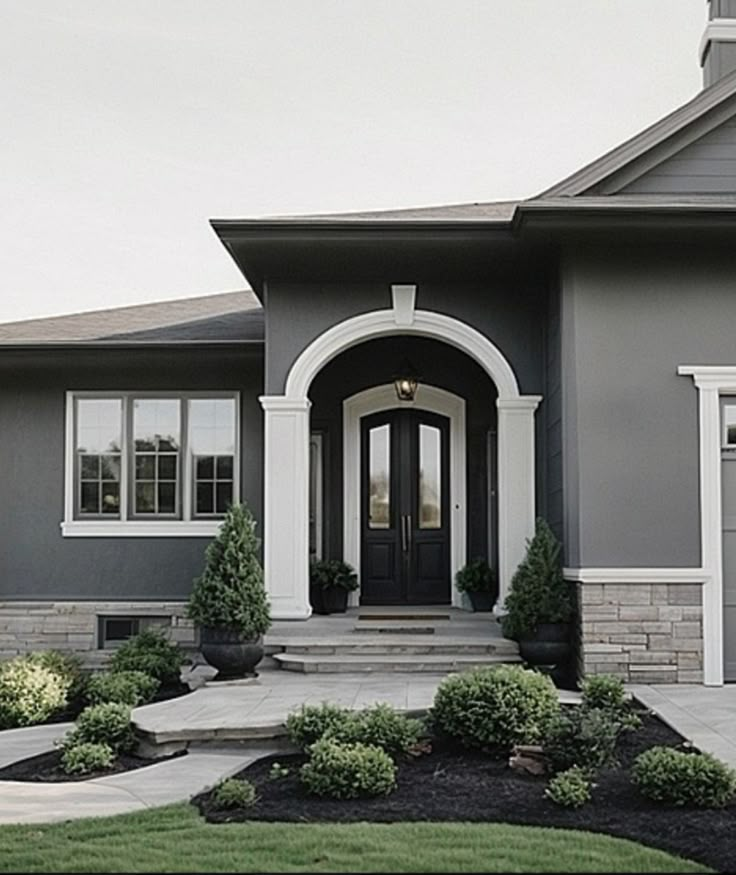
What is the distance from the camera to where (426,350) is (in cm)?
1406

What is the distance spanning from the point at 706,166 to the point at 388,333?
3228 mm

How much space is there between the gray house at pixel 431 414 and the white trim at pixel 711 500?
0.06ft

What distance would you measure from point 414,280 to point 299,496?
2.30 meters

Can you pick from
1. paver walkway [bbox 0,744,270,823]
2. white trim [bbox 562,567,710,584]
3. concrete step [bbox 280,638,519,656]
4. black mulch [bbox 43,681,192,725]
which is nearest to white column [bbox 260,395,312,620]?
concrete step [bbox 280,638,519,656]

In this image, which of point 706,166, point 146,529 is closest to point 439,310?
point 706,166

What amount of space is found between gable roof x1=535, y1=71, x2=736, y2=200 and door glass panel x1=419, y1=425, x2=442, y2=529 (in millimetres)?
4388

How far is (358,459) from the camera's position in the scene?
14.2 meters

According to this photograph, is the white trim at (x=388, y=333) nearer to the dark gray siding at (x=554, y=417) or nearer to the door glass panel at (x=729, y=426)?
the dark gray siding at (x=554, y=417)

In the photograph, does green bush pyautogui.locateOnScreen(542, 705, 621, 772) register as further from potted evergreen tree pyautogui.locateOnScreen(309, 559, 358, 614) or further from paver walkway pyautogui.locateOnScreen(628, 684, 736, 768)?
potted evergreen tree pyautogui.locateOnScreen(309, 559, 358, 614)

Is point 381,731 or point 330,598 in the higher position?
point 330,598

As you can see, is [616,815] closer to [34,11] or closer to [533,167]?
[34,11]

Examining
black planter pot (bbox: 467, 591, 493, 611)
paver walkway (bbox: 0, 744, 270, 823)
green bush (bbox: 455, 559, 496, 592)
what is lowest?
paver walkway (bbox: 0, 744, 270, 823)

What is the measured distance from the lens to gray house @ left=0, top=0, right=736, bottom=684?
1021 cm

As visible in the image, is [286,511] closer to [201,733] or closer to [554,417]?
[554,417]
